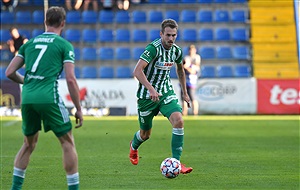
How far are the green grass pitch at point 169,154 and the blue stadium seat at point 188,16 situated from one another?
9312mm

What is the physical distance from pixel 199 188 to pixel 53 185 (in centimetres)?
188

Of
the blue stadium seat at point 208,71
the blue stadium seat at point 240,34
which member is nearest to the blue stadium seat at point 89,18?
the blue stadium seat at point 208,71

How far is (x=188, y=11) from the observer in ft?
101

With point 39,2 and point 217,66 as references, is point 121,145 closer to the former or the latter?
point 217,66


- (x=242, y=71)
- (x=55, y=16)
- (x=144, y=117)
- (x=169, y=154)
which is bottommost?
(x=169, y=154)

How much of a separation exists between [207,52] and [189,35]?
1.09m

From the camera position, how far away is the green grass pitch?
404 inches

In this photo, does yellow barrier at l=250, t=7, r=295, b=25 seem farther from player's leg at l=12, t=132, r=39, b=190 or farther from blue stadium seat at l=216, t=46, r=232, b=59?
player's leg at l=12, t=132, r=39, b=190

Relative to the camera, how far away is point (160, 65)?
11219mm

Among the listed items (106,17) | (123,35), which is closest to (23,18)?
(106,17)

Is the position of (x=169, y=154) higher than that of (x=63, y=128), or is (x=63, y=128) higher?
(x=63, y=128)

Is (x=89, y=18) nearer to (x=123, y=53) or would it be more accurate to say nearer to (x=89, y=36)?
(x=89, y=36)

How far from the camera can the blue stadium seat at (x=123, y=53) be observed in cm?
2988

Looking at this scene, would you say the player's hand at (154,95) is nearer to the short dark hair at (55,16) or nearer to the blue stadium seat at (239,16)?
the short dark hair at (55,16)
